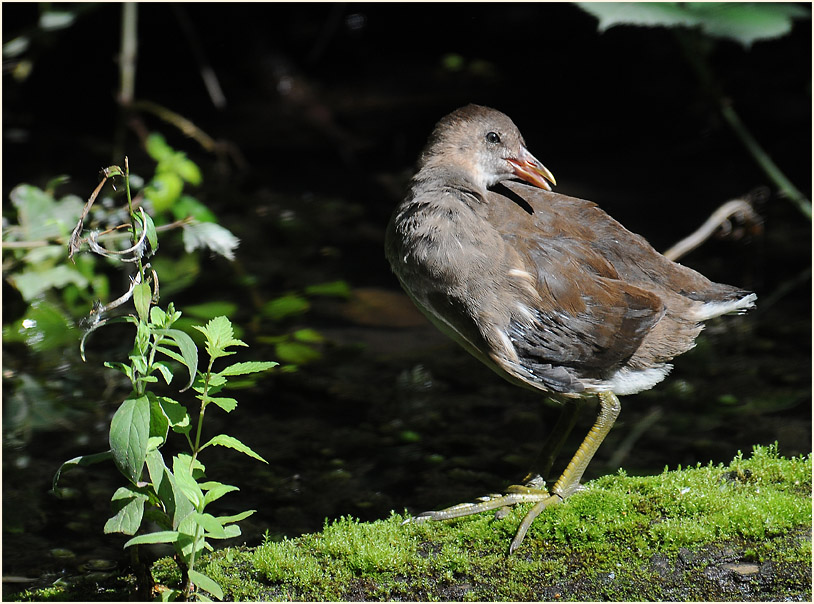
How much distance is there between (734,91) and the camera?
28.7 feet

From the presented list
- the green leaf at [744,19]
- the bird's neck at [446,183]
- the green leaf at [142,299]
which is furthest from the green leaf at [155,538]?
the green leaf at [744,19]

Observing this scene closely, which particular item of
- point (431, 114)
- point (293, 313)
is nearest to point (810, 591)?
point (293, 313)

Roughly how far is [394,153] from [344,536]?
5.52m

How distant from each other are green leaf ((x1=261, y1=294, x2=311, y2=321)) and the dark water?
0.30 feet

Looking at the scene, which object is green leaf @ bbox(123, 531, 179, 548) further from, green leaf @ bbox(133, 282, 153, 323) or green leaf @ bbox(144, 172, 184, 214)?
green leaf @ bbox(144, 172, 184, 214)

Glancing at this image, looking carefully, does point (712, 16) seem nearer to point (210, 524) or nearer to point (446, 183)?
point (446, 183)

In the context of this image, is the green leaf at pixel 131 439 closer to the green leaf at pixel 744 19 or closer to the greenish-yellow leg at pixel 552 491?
the greenish-yellow leg at pixel 552 491

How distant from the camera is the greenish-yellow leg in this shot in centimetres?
313

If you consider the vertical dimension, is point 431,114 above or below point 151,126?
above

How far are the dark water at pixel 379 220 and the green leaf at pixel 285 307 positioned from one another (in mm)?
90

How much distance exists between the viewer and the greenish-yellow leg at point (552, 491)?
3.13 m

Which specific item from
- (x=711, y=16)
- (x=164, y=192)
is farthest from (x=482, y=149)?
(x=164, y=192)

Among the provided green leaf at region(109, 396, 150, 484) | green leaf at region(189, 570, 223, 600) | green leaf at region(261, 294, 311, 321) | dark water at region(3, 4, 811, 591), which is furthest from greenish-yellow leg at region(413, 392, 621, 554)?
green leaf at region(261, 294, 311, 321)

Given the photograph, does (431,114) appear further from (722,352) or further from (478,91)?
(722,352)
